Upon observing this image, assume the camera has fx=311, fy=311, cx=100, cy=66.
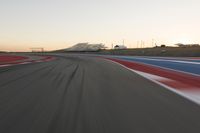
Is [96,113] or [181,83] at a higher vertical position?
[96,113]

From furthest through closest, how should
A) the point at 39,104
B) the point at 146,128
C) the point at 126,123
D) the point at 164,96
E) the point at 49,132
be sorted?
the point at 164,96
the point at 39,104
the point at 126,123
the point at 146,128
the point at 49,132

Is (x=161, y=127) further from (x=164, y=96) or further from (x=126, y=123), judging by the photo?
(x=164, y=96)

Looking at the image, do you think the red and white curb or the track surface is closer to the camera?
the track surface

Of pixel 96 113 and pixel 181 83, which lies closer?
pixel 96 113

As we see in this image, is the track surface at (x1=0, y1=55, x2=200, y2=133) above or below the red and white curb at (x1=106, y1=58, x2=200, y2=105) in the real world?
above

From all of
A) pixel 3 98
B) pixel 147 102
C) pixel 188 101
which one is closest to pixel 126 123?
pixel 147 102

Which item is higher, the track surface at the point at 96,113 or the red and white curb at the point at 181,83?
the track surface at the point at 96,113

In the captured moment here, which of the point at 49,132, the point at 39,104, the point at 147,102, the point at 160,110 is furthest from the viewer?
the point at 147,102

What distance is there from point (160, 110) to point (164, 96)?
2396 millimetres

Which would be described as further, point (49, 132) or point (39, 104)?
point (39, 104)

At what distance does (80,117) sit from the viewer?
6.16 m

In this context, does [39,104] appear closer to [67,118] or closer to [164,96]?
[67,118]

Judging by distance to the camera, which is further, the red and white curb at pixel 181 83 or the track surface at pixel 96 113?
the red and white curb at pixel 181 83

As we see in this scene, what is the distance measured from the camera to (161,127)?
550 centimetres
